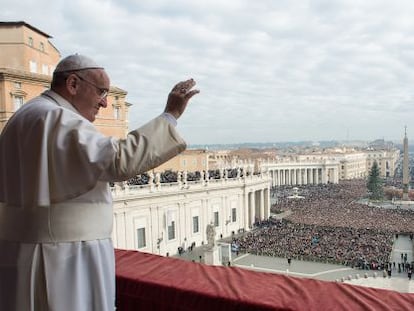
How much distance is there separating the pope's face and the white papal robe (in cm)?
8

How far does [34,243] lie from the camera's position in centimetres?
214

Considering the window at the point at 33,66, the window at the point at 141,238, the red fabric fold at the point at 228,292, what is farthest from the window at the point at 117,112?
the red fabric fold at the point at 228,292

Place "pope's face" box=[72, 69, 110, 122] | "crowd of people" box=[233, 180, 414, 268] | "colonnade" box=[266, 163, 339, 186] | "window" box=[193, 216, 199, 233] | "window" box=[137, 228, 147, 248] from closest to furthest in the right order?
1. "pope's face" box=[72, 69, 110, 122]
2. "crowd of people" box=[233, 180, 414, 268]
3. "window" box=[137, 228, 147, 248]
4. "window" box=[193, 216, 199, 233]
5. "colonnade" box=[266, 163, 339, 186]

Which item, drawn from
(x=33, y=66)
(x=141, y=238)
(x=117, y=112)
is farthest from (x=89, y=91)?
(x=117, y=112)

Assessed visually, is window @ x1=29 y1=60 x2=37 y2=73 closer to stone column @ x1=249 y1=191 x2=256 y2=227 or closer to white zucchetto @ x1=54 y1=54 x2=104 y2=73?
stone column @ x1=249 y1=191 x2=256 y2=227

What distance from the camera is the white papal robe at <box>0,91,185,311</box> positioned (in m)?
1.99

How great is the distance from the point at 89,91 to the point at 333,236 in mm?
32590

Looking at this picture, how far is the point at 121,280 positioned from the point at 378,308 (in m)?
1.72

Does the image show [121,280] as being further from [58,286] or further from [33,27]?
[33,27]

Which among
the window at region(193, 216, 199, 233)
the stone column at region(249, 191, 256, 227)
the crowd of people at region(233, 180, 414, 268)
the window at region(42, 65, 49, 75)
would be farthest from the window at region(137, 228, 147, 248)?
the stone column at region(249, 191, 256, 227)

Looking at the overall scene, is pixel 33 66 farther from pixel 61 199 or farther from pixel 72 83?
pixel 61 199

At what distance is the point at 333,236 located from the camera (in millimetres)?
32625

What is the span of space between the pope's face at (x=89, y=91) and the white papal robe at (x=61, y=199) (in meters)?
0.08

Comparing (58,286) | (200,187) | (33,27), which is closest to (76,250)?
(58,286)
